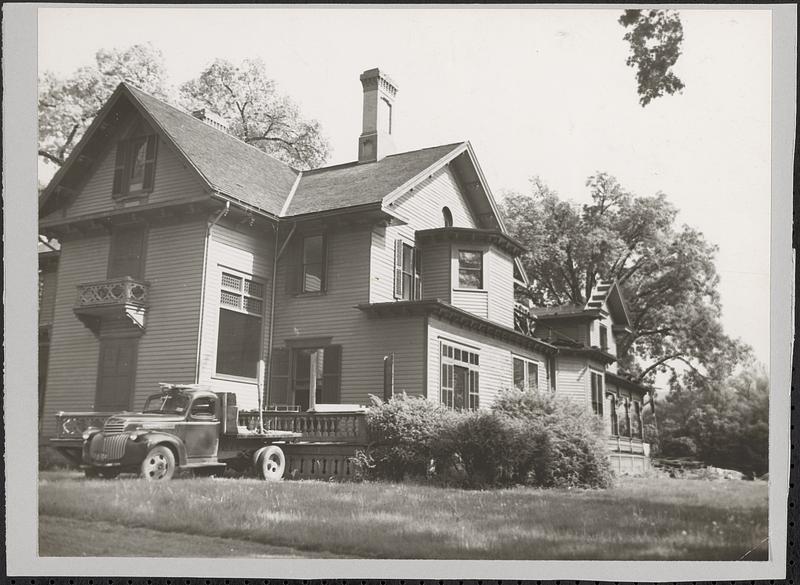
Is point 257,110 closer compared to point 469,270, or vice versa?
point 257,110

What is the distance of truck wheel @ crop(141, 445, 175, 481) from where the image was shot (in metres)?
10.4

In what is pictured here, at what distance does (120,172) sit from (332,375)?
5.51m

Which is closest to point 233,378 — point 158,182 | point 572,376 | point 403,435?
point 403,435

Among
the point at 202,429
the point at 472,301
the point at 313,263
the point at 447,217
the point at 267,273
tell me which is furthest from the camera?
the point at 447,217

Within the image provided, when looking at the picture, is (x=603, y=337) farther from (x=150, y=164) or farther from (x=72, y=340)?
(x=72, y=340)

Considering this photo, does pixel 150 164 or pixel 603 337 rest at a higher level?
pixel 150 164

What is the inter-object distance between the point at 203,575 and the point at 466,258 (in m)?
10.7

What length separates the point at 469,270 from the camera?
1778 centimetres

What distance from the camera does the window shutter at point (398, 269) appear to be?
54.4 ft

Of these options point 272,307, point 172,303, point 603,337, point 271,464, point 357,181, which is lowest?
point 271,464

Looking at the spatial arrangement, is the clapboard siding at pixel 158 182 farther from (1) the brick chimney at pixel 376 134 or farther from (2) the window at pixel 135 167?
(1) the brick chimney at pixel 376 134

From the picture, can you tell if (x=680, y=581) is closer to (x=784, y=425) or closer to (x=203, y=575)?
(x=784, y=425)

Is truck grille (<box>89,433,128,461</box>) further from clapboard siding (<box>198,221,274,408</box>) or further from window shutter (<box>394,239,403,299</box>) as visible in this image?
window shutter (<box>394,239,403,299</box>)

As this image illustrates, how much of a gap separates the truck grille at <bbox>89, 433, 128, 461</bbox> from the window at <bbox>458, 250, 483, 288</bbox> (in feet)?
29.7
